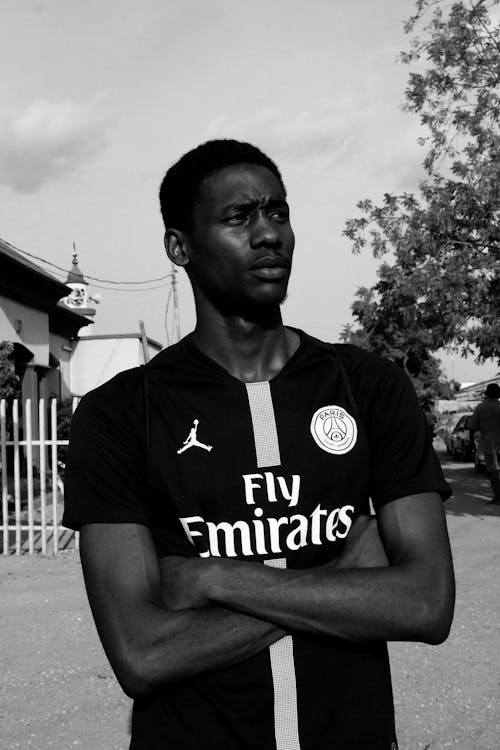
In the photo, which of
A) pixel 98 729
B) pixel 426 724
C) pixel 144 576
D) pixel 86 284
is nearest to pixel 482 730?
pixel 426 724

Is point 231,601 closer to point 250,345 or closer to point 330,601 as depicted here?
point 330,601

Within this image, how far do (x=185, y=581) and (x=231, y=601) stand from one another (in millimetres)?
123

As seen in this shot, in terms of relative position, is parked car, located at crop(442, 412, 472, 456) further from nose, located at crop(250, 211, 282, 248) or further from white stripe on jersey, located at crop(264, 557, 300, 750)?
white stripe on jersey, located at crop(264, 557, 300, 750)

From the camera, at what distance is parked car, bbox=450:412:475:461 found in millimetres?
27341

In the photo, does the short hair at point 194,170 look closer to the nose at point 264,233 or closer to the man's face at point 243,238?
the man's face at point 243,238

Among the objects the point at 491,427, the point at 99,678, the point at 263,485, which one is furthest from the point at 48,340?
the point at 263,485

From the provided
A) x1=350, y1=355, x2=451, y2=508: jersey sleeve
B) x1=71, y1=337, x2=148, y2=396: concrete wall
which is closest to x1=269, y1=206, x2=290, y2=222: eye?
x1=350, y1=355, x2=451, y2=508: jersey sleeve

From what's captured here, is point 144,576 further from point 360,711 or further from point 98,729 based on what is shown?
point 98,729

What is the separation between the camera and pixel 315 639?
74.1 inches

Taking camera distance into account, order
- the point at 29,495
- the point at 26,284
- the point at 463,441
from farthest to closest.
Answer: the point at 463,441 < the point at 26,284 < the point at 29,495

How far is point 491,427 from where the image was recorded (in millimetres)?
13266

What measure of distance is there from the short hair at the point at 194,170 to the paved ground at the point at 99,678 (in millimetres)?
3258

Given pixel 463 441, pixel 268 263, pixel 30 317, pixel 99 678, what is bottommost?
pixel 99 678

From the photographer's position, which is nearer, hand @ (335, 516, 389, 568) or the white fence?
hand @ (335, 516, 389, 568)
